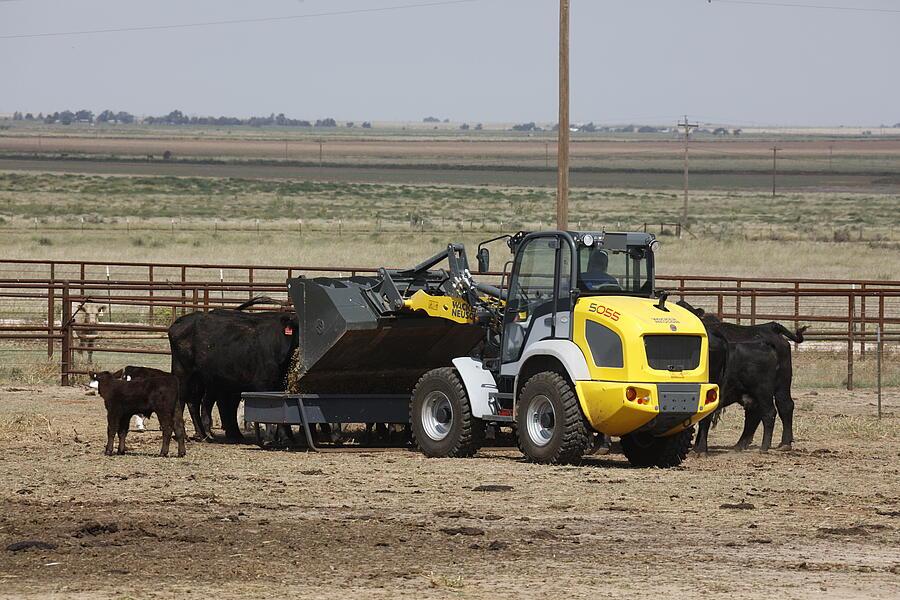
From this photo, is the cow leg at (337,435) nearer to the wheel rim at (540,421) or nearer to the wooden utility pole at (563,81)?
the wheel rim at (540,421)

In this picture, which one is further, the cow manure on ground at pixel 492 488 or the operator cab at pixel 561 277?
the operator cab at pixel 561 277

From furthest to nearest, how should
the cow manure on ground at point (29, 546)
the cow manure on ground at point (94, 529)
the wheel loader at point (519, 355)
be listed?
the wheel loader at point (519, 355) < the cow manure on ground at point (94, 529) < the cow manure on ground at point (29, 546)

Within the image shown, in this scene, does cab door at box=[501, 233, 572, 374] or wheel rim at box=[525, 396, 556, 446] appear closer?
cab door at box=[501, 233, 572, 374]

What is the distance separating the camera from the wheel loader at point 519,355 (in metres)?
12.7

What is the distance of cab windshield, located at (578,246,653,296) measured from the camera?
1320 centimetres

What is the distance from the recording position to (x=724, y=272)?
41.1m

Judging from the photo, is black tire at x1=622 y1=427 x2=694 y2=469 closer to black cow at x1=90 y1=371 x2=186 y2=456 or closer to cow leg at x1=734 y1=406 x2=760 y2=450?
cow leg at x1=734 y1=406 x2=760 y2=450

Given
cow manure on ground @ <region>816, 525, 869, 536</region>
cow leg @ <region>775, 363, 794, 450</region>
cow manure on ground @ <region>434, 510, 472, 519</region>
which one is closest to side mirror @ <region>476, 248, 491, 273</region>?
cow manure on ground @ <region>434, 510, 472, 519</region>

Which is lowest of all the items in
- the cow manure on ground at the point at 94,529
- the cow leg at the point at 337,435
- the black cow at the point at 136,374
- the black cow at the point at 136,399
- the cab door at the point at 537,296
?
the cow leg at the point at 337,435

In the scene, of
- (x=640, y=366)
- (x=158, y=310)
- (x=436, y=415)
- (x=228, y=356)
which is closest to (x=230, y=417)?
(x=228, y=356)

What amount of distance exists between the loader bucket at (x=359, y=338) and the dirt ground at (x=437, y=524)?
2.58 feet

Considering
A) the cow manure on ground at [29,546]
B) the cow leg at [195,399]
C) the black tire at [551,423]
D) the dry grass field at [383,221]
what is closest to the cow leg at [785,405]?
the black tire at [551,423]

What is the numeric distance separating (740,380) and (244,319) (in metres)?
5.19

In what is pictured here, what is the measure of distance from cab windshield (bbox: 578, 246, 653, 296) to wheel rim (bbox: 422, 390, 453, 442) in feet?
6.40
